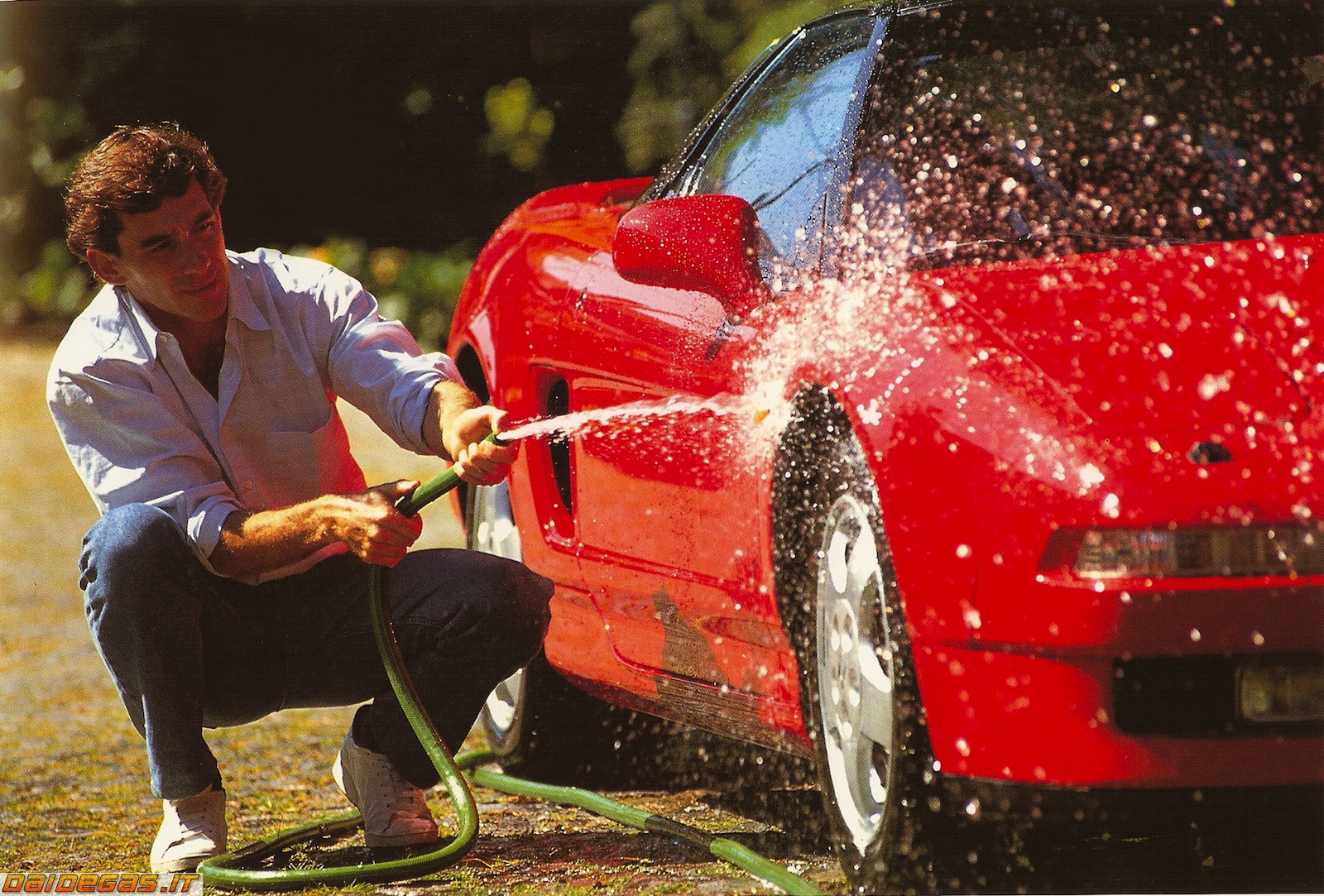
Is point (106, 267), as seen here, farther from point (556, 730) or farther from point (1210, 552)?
point (1210, 552)

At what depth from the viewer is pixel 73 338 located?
4051 mm

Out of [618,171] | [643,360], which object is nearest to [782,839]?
[643,360]

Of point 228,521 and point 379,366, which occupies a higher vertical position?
point 379,366

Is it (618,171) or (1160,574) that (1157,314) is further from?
(618,171)

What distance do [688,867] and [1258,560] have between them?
1455 mm

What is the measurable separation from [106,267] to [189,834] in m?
1.14

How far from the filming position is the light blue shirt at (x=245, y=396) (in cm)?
397

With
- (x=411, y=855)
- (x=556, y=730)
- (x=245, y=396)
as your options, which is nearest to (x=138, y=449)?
(x=245, y=396)

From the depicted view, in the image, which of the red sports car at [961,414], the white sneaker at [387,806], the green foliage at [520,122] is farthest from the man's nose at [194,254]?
the green foliage at [520,122]

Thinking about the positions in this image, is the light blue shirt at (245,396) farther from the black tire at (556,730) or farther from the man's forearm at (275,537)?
the black tire at (556,730)

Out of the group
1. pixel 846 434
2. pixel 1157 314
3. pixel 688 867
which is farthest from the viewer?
pixel 688 867

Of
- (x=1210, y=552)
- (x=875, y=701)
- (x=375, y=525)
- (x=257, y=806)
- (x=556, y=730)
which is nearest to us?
(x=1210, y=552)

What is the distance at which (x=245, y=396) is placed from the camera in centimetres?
411

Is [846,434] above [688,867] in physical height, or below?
above
